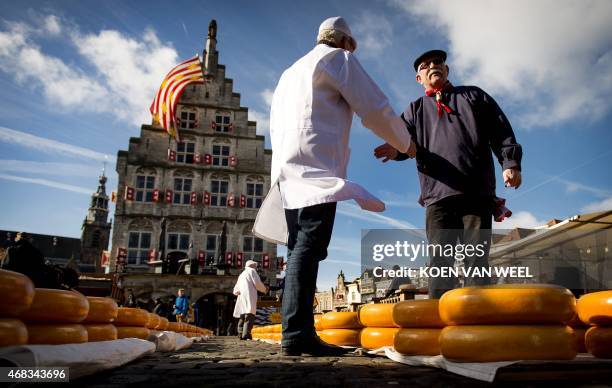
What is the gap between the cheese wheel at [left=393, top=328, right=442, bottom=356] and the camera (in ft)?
8.73

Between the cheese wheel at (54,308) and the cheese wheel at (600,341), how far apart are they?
114 inches

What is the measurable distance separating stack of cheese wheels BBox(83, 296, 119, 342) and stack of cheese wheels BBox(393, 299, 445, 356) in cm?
215

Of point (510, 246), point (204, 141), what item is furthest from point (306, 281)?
point (204, 141)

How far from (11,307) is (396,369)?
1881 mm

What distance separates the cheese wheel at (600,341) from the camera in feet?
7.17

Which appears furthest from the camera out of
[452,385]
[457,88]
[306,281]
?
[457,88]

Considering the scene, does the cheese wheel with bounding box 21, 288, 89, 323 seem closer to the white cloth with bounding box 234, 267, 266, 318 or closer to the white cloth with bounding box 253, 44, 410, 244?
the white cloth with bounding box 253, 44, 410, 244

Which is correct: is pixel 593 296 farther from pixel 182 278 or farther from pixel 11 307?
pixel 182 278

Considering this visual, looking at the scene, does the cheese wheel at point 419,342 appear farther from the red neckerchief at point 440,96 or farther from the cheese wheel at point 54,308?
the cheese wheel at point 54,308

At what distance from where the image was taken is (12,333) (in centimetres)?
195

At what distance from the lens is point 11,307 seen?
1985 millimetres

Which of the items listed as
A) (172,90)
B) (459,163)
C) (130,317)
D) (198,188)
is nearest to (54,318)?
(130,317)

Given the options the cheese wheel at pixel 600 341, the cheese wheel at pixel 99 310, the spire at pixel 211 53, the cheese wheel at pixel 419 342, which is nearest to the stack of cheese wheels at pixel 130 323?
the cheese wheel at pixel 99 310

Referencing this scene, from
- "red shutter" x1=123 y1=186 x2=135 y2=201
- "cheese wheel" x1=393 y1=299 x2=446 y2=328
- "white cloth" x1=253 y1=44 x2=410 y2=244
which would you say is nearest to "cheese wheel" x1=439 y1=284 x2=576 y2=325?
"cheese wheel" x1=393 y1=299 x2=446 y2=328
